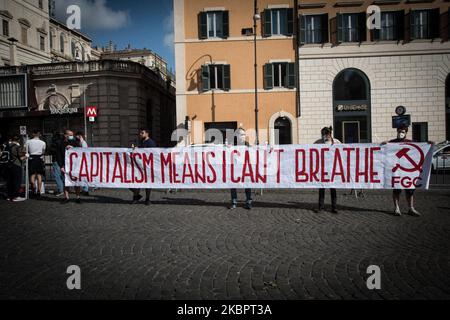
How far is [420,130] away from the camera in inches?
937

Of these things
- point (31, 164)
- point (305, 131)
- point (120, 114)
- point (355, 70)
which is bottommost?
point (31, 164)

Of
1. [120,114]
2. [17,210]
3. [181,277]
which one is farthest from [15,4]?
[181,277]

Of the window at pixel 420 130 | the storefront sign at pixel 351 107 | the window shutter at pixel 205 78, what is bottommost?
the window at pixel 420 130

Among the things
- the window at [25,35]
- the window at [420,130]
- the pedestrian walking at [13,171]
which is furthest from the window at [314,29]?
the window at [25,35]

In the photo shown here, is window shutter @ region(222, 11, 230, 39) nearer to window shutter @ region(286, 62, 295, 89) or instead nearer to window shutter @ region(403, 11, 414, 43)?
window shutter @ region(286, 62, 295, 89)

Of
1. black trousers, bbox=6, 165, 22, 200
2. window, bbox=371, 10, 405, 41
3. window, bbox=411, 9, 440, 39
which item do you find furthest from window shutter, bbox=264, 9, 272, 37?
black trousers, bbox=6, 165, 22, 200

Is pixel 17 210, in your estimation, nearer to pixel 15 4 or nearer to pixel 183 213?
pixel 183 213

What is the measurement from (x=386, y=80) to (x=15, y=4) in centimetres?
3652

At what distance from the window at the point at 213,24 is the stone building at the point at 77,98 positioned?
773cm

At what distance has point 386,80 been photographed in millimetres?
23656

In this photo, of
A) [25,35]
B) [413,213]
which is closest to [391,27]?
[413,213]

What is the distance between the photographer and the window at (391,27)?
23281 millimetres

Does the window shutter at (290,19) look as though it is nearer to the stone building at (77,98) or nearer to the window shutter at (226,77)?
the window shutter at (226,77)
